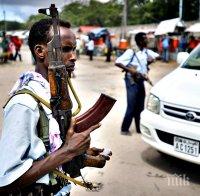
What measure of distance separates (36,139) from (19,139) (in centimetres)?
8

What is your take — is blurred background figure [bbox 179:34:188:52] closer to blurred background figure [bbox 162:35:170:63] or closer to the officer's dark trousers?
blurred background figure [bbox 162:35:170:63]

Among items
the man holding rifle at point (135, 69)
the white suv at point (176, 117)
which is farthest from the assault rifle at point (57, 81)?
the man holding rifle at point (135, 69)

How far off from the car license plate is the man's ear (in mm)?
2832

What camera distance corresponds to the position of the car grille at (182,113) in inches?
171

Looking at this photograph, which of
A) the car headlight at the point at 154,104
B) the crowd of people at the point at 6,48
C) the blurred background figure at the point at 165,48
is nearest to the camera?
the car headlight at the point at 154,104

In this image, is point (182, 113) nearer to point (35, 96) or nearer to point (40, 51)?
point (40, 51)

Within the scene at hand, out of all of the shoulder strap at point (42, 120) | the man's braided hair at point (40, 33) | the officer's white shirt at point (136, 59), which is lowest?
the officer's white shirt at point (136, 59)

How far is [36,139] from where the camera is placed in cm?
164

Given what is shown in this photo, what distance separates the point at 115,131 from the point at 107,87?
19.4 ft

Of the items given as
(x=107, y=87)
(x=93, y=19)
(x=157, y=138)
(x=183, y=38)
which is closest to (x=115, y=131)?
(x=157, y=138)

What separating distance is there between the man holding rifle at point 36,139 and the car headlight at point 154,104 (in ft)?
9.99

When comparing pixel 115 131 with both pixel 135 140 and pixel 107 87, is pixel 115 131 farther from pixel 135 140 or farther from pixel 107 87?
pixel 107 87

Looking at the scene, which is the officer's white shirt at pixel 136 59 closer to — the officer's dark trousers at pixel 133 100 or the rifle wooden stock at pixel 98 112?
the officer's dark trousers at pixel 133 100

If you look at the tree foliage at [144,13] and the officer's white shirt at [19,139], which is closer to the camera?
the officer's white shirt at [19,139]
